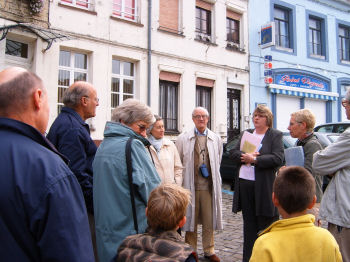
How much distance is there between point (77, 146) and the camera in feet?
9.55

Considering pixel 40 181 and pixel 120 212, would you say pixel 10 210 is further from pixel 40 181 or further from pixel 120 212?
pixel 120 212

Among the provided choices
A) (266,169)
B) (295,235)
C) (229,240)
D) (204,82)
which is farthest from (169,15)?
(295,235)

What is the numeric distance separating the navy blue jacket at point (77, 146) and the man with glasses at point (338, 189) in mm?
2015

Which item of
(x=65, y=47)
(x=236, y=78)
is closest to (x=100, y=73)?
(x=65, y=47)

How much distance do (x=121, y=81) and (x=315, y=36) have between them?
12.3 m

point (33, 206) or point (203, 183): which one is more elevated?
point (33, 206)

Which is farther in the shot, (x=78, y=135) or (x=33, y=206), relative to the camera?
(x=78, y=135)

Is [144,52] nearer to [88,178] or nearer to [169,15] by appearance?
[169,15]

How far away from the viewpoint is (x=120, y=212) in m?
2.52

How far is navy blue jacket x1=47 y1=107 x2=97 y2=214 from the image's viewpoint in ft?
9.47

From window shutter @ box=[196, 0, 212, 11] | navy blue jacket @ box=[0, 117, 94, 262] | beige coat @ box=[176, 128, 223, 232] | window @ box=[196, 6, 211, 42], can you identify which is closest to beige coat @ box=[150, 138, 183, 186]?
beige coat @ box=[176, 128, 223, 232]

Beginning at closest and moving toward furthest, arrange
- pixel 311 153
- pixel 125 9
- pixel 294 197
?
1. pixel 294 197
2. pixel 311 153
3. pixel 125 9

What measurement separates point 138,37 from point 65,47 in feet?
9.45

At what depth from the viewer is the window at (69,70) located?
11.2m
